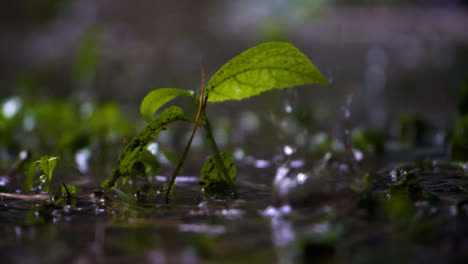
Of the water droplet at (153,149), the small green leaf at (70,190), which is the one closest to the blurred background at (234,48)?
the water droplet at (153,149)

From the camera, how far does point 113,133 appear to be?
2.98m

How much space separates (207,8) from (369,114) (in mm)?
4881

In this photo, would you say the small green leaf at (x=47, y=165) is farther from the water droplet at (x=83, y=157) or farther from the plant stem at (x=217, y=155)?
the water droplet at (x=83, y=157)

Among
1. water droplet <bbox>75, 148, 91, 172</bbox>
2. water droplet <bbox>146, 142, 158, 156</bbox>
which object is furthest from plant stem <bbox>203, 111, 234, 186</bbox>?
water droplet <bbox>75, 148, 91, 172</bbox>

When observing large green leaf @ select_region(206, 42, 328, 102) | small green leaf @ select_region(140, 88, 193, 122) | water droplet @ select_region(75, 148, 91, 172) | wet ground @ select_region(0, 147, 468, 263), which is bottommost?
wet ground @ select_region(0, 147, 468, 263)

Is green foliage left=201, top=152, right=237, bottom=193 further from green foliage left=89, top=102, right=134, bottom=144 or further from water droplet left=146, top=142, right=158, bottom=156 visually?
green foliage left=89, top=102, right=134, bottom=144

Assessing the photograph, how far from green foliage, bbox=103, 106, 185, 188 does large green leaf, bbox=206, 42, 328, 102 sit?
11cm

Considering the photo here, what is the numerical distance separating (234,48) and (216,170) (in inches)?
250

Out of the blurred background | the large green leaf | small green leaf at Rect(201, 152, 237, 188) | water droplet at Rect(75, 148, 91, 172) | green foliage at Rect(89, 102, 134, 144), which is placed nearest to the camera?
the large green leaf

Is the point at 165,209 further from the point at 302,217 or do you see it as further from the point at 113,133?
the point at 113,133

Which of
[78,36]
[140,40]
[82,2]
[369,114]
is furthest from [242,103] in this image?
[82,2]

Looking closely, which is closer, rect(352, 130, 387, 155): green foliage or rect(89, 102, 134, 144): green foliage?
rect(352, 130, 387, 155): green foliage

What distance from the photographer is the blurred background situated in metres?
5.15

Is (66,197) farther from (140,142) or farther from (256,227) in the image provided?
(256,227)
